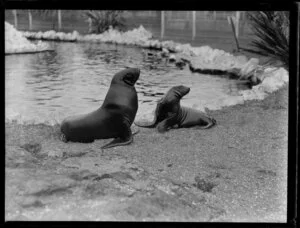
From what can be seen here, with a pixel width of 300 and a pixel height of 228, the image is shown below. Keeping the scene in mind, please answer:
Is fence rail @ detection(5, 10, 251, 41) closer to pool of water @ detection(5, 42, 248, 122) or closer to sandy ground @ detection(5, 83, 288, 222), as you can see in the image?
pool of water @ detection(5, 42, 248, 122)

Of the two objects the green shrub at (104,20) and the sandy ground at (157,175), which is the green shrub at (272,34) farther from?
the green shrub at (104,20)

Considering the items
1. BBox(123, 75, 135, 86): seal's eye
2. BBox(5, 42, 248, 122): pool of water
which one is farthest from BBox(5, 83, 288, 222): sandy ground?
BBox(123, 75, 135, 86): seal's eye

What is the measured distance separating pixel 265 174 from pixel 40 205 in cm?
210

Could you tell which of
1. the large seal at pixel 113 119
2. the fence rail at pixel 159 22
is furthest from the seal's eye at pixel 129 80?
the fence rail at pixel 159 22

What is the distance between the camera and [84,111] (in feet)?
15.7

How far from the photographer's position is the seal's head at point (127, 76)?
185 inches

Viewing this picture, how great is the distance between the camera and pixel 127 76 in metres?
4.71

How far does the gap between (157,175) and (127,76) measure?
1.00 metres

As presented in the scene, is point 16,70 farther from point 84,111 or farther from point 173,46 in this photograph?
point 173,46

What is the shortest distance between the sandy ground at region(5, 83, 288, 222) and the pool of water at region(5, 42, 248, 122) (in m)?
0.22

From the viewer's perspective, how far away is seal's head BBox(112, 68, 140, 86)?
4703mm

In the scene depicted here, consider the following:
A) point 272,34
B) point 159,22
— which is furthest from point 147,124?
point 272,34
